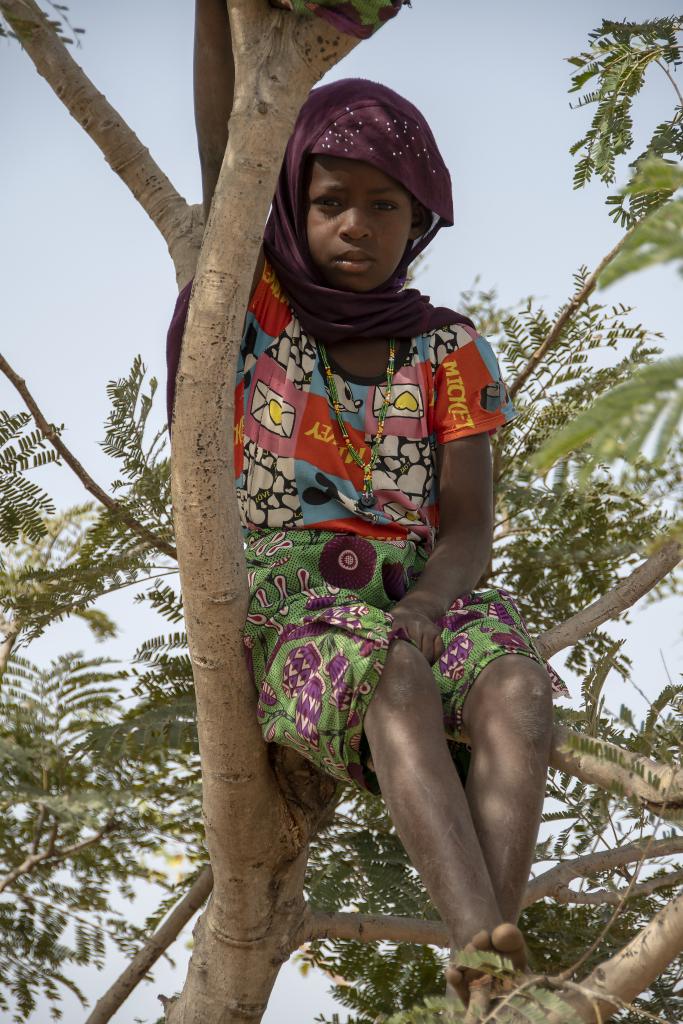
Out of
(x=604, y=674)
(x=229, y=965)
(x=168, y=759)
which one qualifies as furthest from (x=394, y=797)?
(x=168, y=759)

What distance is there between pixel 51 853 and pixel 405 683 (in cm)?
164

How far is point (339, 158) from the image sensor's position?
109 inches

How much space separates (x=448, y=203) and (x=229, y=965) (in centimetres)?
184

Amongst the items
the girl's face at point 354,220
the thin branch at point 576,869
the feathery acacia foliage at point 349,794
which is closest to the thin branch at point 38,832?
the feathery acacia foliage at point 349,794

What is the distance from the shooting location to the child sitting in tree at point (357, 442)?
233cm

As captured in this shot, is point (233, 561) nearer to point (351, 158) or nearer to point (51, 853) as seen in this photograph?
point (351, 158)

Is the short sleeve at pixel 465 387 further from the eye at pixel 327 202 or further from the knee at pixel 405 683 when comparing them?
the knee at pixel 405 683

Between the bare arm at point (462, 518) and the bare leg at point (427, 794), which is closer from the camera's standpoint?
the bare leg at point (427, 794)

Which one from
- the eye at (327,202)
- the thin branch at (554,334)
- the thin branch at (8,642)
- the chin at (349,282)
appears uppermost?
the thin branch at (554,334)

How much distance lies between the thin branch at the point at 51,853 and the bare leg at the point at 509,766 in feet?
4.74

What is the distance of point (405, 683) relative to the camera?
2.19m

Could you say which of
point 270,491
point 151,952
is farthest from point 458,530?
point 151,952

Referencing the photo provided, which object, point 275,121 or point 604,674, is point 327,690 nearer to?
point 604,674

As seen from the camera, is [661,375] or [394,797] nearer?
[661,375]
